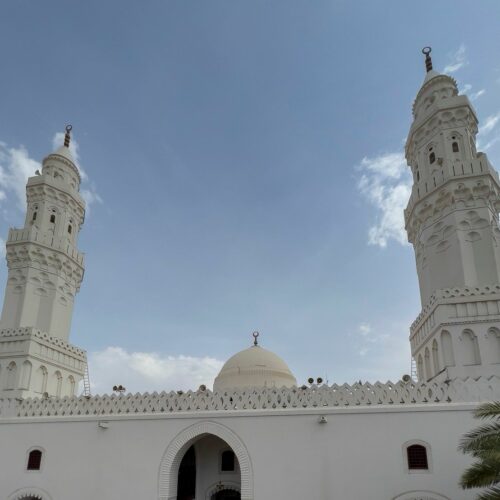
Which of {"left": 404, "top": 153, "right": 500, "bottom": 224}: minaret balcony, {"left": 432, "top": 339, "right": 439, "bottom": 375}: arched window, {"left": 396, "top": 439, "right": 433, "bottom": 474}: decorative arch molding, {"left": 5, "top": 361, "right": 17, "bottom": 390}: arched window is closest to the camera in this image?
{"left": 396, "top": 439, "right": 433, "bottom": 474}: decorative arch molding

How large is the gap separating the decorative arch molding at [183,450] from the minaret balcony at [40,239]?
12055mm

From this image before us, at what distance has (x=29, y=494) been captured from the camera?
54.3ft

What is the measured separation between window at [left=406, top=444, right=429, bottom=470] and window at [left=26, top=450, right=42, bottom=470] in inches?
489

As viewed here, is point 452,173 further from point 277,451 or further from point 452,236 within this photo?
point 277,451

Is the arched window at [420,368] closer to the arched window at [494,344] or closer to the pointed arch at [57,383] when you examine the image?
the arched window at [494,344]

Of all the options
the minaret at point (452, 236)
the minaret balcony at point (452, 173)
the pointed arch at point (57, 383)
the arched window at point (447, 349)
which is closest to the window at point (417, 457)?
the minaret at point (452, 236)

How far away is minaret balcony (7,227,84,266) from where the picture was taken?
22.8 m

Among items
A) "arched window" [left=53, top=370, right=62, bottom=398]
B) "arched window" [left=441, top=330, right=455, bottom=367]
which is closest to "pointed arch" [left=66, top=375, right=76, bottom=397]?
"arched window" [left=53, top=370, right=62, bottom=398]

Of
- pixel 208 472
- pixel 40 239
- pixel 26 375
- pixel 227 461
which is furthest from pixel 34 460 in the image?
pixel 40 239

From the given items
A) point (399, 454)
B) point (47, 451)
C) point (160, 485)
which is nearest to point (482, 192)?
point (399, 454)

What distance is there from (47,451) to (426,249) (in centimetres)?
1597

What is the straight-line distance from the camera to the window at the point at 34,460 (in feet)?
55.7

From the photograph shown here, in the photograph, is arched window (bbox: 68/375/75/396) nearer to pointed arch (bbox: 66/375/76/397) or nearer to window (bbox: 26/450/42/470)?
pointed arch (bbox: 66/375/76/397)

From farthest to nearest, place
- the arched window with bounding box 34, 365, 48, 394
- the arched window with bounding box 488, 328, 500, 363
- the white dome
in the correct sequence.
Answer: the white dome, the arched window with bounding box 34, 365, 48, 394, the arched window with bounding box 488, 328, 500, 363
